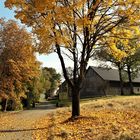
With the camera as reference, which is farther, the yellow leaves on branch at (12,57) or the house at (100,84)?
the house at (100,84)

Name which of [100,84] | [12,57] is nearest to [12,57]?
[12,57]

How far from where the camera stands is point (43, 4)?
71.9 feet

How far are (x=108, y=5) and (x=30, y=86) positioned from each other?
3732 cm

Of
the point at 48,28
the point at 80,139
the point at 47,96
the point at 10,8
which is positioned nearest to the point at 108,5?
the point at 48,28

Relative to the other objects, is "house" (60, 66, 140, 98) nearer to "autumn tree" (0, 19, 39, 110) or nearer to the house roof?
the house roof

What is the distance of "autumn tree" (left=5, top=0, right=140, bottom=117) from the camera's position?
22.3 m

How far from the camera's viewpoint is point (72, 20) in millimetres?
22328

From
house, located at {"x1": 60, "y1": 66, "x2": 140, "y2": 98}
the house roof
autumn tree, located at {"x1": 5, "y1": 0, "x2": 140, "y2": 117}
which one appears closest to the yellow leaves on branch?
autumn tree, located at {"x1": 5, "y1": 0, "x2": 140, "y2": 117}

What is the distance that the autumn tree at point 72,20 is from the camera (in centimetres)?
2228

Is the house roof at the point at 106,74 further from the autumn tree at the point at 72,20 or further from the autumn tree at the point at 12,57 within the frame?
the autumn tree at the point at 72,20

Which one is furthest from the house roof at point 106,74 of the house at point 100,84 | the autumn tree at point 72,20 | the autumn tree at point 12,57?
the autumn tree at point 72,20

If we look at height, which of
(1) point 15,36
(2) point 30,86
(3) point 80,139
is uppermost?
(1) point 15,36

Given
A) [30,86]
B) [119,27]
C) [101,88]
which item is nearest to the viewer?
[119,27]

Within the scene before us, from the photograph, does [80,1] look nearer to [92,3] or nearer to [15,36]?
[92,3]
